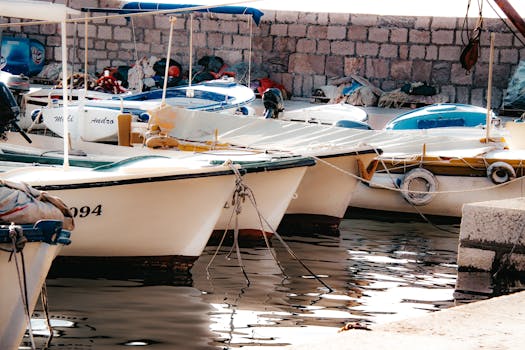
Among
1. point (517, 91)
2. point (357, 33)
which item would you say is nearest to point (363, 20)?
point (357, 33)

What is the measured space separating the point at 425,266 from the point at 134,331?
4.22 meters

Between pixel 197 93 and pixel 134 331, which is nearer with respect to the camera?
pixel 134 331

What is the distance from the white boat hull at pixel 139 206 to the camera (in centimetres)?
996

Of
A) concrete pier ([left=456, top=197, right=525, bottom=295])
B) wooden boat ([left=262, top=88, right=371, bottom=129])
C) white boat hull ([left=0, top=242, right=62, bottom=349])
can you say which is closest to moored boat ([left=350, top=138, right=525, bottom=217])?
wooden boat ([left=262, top=88, right=371, bottom=129])

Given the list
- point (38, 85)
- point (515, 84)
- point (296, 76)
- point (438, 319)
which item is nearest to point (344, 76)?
point (296, 76)

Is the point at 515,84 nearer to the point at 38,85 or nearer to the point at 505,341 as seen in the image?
the point at 38,85

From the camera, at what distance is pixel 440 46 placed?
2467 cm

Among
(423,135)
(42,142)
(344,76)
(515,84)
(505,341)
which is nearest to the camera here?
(505,341)

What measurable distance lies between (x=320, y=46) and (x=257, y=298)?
16694 millimetres

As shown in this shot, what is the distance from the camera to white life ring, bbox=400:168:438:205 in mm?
14836

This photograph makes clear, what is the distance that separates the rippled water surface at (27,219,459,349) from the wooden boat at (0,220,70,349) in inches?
36.9

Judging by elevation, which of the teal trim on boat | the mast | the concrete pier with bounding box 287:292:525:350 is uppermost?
the mast

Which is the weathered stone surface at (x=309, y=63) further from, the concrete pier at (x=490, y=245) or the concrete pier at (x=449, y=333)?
the concrete pier at (x=449, y=333)

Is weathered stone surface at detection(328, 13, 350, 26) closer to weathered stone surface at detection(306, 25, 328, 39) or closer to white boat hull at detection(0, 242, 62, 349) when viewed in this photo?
weathered stone surface at detection(306, 25, 328, 39)
